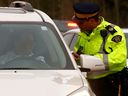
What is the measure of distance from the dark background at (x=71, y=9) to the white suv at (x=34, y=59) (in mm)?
18421

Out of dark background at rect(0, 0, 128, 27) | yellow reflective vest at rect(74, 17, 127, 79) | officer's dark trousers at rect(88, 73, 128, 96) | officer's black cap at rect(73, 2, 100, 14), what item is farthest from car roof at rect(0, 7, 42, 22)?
dark background at rect(0, 0, 128, 27)

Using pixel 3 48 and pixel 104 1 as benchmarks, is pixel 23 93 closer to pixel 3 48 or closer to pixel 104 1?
pixel 3 48

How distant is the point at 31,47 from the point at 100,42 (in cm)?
98

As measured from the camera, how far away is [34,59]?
6.30 m

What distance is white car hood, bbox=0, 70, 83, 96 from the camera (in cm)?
537

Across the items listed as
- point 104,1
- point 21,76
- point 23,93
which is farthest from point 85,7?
point 104,1

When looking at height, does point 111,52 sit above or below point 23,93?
below

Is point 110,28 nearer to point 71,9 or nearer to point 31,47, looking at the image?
point 31,47

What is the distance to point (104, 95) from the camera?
297 inches

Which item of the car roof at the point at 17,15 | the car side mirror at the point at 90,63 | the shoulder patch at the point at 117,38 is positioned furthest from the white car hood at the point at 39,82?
the shoulder patch at the point at 117,38

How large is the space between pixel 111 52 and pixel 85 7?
0.57m

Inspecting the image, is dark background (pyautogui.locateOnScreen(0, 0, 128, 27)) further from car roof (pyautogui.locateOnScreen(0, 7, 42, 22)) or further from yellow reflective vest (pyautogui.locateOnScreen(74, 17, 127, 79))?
car roof (pyautogui.locateOnScreen(0, 7, 42, 22))

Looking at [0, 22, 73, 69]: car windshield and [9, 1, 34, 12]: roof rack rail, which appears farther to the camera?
[9, 1, 34, 12]: roof rack rail

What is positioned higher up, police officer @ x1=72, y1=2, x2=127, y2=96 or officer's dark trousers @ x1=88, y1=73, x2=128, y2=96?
police officer @ x1=72, y1=2, x2=127, y2=96
